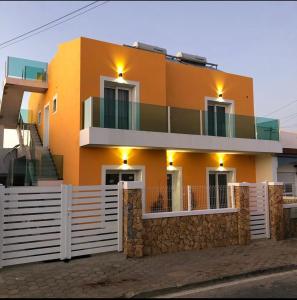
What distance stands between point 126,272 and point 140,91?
7.73 metres

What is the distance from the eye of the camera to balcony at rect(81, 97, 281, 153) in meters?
11.6

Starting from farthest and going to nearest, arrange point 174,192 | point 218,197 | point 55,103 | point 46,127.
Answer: point 46,127 < point 55,103 < point 174,192 < point 218,197

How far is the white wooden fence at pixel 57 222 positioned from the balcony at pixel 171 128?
3069 mm

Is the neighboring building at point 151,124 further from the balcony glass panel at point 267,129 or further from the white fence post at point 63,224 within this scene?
the white fence post at point 63,224

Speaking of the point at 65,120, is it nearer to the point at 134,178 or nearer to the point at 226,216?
the point at 134,178

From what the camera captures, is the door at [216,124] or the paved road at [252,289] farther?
the door at [216,124]

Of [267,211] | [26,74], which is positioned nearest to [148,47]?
[26,74]

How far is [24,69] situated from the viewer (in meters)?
15.1

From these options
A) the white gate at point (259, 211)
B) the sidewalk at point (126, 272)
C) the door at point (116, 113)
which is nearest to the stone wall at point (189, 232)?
the sidewalk at point (126, 272)

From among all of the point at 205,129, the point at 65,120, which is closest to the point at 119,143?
the point at 65,120

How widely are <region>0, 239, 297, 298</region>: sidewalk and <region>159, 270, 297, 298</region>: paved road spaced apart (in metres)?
0.36

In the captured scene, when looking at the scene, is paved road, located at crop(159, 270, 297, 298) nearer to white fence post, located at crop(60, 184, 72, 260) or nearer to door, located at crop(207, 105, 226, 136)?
white fence post, located at crop(60, 184, 72, 260)

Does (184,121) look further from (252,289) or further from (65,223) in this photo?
(252,289)

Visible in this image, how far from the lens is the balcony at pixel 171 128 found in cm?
1157
